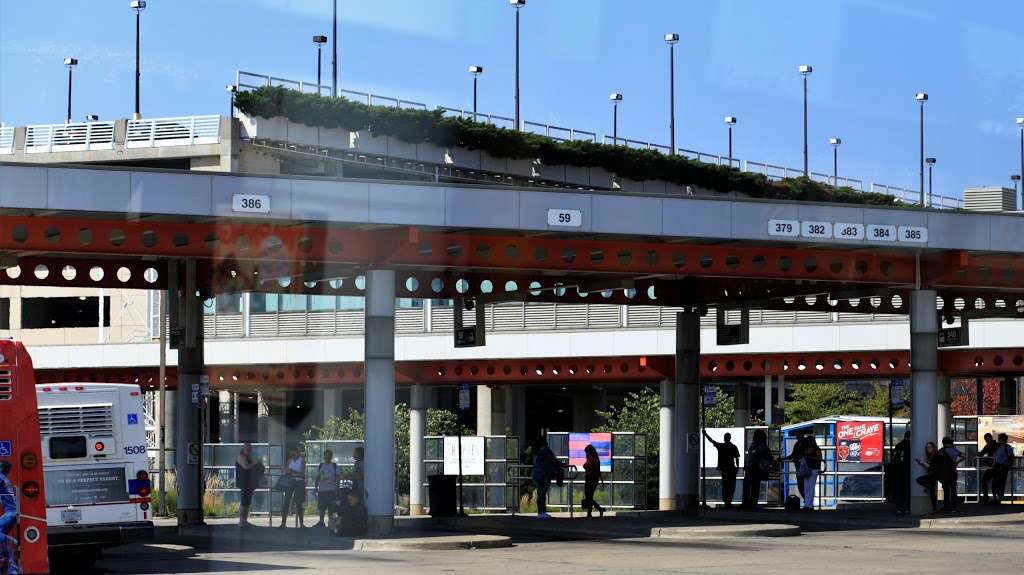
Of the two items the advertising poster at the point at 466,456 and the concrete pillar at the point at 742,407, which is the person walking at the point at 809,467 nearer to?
the advertising poster at the point at 466,456

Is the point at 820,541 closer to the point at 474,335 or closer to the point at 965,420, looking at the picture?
the point at 474,335

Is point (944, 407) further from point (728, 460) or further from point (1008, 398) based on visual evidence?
point (728, 460)

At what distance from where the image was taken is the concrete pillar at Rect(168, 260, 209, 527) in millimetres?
32438

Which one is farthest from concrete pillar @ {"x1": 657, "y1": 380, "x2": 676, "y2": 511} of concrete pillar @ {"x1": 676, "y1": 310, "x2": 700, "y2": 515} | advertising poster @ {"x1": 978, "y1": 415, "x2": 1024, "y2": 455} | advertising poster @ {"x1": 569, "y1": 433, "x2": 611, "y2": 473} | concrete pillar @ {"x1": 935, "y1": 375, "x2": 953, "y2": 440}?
concrete pillar @ {"x1": 935, "y1": 375, "x2": 953, "y2": 440}

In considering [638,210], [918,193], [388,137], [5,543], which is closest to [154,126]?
[388,137]

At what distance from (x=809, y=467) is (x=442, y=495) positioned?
7903 millimetres

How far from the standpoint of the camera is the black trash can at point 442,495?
33969 mm

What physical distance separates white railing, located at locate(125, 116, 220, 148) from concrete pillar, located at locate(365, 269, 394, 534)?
52.2m

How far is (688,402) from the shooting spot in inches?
1422

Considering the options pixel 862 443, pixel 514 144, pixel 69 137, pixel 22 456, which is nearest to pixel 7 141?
pixel 69 137

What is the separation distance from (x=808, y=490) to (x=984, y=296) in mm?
6692

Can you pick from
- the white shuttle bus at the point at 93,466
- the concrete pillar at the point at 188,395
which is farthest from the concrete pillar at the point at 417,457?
the white shuttle bus at the point at 93,466

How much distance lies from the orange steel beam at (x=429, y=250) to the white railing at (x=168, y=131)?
167ft

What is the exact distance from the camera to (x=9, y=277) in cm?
3173
